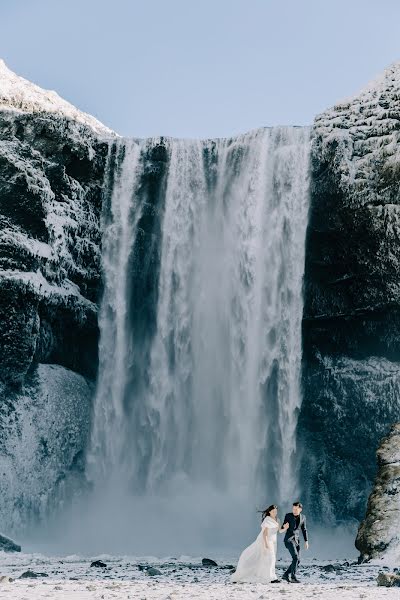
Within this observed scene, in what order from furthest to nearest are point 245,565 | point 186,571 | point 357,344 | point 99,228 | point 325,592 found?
1. point 99,228
2. point 357,344
3. point 186,571
4. point 245,565
5. point 325,592

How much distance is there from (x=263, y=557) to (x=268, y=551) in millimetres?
197

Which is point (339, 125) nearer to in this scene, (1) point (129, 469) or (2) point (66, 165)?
(2) point (66, 165)

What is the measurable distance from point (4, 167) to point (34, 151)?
2018 millimetres

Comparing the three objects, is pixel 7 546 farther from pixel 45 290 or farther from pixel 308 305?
pixel 308 305

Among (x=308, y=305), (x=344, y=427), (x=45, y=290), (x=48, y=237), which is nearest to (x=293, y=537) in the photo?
(x=344, y=427)

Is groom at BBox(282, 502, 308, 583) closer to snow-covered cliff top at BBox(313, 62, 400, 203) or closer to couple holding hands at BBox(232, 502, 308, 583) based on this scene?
couple holding hands at BBox(232, 502, 308, 583)

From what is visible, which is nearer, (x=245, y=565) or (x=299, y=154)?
(x=245, y=565)

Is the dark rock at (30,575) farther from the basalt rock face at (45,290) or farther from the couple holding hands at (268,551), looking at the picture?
the basalt rock face at (45,290)

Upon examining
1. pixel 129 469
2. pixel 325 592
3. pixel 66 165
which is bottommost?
pixel 325 592

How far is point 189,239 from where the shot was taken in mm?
46031

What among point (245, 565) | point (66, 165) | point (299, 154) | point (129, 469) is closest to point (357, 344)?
point (299, 154)

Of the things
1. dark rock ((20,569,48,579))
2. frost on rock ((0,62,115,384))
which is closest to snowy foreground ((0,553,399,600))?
dark rock ((20,569,48,579))

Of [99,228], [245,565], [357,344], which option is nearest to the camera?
[245,565]

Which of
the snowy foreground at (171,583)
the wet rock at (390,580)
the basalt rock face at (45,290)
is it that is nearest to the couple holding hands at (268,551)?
the snowy foreground at (171,583)
